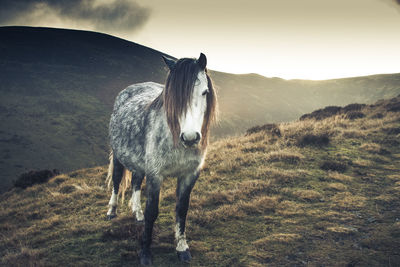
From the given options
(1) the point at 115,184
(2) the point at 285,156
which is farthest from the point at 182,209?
(2) the point at 285,156

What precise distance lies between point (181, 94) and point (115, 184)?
386cm

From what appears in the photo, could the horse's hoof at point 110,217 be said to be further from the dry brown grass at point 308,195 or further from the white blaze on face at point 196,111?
the dry brown grass at point 308,195

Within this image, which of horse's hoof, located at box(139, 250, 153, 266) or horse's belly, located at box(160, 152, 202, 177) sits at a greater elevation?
horse's belly, located at box(160, 152, 202, 177)

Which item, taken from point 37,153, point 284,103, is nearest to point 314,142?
point 37,153

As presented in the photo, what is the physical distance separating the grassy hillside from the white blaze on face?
2.16 metres

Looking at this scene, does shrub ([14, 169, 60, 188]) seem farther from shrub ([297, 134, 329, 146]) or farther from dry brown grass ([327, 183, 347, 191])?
dry brown grass ([327, 183, 347, 191])

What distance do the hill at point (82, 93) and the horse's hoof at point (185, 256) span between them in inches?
145

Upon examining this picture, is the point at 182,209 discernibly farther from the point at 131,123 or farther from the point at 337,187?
the point at 337,187

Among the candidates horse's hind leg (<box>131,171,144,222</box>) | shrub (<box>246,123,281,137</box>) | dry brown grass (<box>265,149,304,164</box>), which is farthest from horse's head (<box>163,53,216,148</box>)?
shrub (<box>246,123,281,137</box>)

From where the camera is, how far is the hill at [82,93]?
2481 cm

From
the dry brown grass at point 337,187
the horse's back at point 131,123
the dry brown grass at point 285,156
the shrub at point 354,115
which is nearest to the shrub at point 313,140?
the dry brown grass at point 285,156

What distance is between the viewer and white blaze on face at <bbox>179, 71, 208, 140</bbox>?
2996mm

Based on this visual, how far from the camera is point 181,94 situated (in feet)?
10.7

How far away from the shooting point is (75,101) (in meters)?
36.8
